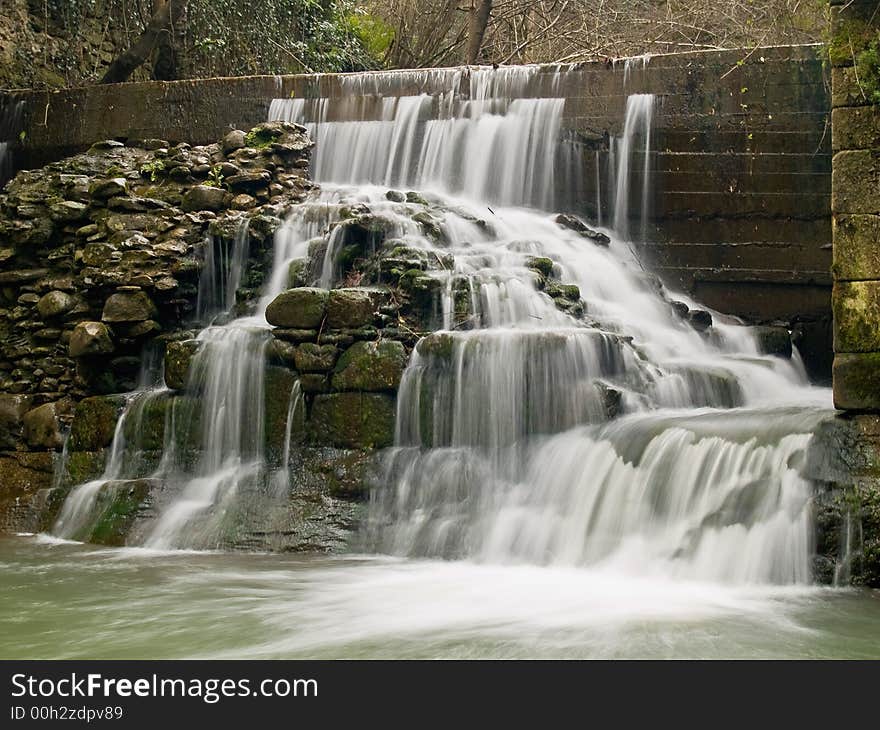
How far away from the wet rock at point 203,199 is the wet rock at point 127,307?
141cm

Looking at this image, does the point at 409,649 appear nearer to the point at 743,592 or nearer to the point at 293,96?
the point at 743,592

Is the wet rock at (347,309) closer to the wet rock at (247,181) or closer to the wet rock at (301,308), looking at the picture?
the wet rock at (301,308)

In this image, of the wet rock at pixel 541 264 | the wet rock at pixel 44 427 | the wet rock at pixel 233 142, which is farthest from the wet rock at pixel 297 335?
the wet rock at pixel 233 142

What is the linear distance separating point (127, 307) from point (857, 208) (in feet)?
21.6

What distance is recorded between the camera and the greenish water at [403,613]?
5.87 meters

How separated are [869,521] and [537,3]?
1599cm

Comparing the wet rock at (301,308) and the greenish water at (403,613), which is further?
the wet rock at (301,308)

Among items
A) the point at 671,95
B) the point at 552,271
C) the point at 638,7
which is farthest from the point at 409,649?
the point at 638,7

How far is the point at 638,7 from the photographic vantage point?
68.5 feet

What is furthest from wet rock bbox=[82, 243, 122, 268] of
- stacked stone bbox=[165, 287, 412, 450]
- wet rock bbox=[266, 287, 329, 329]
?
wet rock bbox=[266, 287, 329, 329]

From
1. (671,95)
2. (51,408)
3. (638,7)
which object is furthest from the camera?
(638,7)

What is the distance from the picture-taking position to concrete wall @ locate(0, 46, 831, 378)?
12492 millimetres

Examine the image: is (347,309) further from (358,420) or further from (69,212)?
(69,212)

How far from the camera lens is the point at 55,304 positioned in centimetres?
1147
